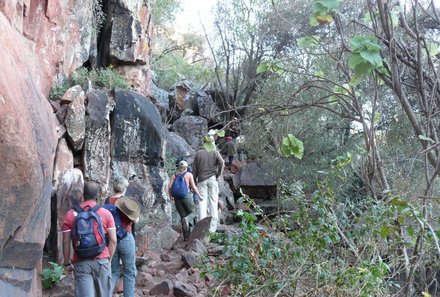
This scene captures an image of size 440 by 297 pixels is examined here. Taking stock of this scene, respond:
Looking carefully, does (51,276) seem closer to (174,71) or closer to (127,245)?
(127,245)

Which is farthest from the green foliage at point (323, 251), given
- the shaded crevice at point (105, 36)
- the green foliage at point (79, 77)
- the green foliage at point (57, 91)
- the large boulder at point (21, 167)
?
the shaded crevice at point (105, 36)

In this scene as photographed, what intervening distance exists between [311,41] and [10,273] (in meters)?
3.73

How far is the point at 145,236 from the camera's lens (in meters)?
10.0

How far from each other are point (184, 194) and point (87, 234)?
4437 millimetres

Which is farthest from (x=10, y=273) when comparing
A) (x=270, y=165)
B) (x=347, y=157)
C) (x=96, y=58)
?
(x=270, y=165)

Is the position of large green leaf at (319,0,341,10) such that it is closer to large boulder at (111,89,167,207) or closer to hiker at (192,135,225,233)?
hiker at (192,135,225,233)

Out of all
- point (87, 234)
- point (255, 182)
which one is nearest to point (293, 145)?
point (87, 234)

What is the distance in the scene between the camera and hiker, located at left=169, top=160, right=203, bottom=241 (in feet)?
33.7

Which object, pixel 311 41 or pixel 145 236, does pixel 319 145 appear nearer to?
pixel 145 236

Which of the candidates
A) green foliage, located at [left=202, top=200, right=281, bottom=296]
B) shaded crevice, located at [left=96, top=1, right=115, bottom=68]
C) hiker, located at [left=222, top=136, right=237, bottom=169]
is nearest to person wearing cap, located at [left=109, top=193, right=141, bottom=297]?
green foliage, located at [left=202, top=200, right=281, bottom=296]

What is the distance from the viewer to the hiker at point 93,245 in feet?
19.4

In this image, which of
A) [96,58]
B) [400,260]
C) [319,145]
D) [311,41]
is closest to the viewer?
[311,41]

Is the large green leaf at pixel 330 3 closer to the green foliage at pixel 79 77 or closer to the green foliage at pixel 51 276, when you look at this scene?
the green foliage at pixel 51 276

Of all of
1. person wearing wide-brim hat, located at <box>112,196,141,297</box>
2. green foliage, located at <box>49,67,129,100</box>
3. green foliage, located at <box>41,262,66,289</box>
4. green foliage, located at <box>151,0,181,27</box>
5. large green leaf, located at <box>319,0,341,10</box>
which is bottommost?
green foliage, located at <box>41,262,66,289</box>
